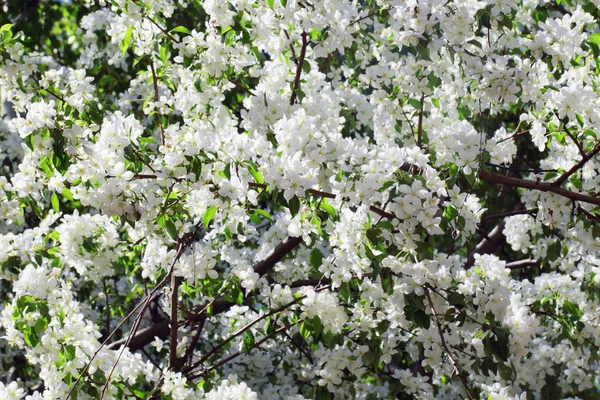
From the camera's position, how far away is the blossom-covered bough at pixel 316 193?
2334mm

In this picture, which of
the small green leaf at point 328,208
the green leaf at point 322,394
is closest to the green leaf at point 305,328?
the green leaf at point 322,394

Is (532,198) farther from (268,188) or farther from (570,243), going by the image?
(268,188)

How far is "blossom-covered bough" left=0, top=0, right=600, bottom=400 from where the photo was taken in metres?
2.33

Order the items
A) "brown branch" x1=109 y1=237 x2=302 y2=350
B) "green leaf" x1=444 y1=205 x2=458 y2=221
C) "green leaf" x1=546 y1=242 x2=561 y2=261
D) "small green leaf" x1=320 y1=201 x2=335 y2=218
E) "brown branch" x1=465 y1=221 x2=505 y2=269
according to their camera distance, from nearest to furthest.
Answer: "small green leaf" x1=320 y1=201 x2=335 y2=218 → "green leaf" x1=444 y1=205 x2=458 y2=221 → "green leaf" x1=546 y1=242 x2=561 y2=261 → "brown branch" x1=109 y1=237 x2=302 y2=350 → "brown branch" x1=465 y1=221 x2=505 y2=269

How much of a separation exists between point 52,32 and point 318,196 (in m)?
4.34

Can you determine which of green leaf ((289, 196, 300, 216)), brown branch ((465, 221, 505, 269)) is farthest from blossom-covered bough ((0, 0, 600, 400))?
brown branch ((465, 221, 505, 269))

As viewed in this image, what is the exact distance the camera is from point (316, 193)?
2.32 metres

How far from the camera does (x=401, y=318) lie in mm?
2709

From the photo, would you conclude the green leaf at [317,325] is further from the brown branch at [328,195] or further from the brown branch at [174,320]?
the brown branch at [174,320]

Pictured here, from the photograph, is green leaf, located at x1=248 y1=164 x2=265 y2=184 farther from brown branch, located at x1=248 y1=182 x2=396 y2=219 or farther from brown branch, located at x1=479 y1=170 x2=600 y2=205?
brown branch, located at x1=479 y1=170 x2=600 y2=205

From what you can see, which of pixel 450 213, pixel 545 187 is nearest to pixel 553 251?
pixel 545 187

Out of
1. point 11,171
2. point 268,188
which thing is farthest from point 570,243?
point 11,171

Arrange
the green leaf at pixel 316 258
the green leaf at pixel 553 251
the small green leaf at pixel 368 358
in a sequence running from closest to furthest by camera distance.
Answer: the green leaf at pixel 316 258 < the small green leaf at pixel 368 358 < the green leaf at pixel 553 251

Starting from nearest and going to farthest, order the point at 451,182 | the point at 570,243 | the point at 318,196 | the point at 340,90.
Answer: the point at 318,196 → the point at 451,182 → the point at 570,243 → the point at 340,90
